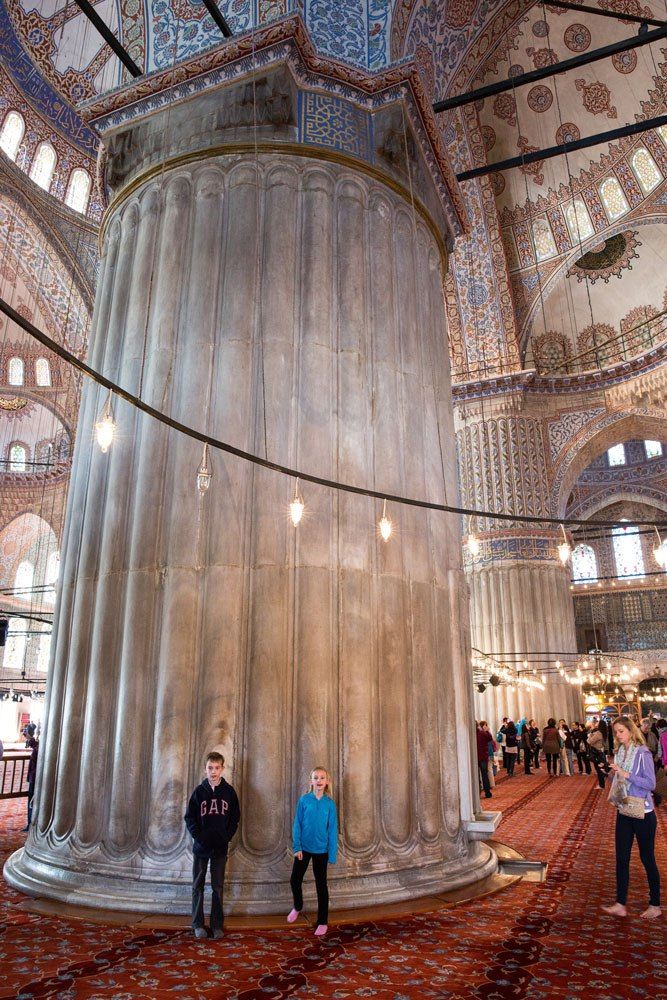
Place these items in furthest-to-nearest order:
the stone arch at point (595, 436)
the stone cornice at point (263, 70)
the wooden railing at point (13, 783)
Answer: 1. the stone arch at point (595, 436)
2. the wooden railing at point (13, 783)
3. the stone cornice at point (263, 70)

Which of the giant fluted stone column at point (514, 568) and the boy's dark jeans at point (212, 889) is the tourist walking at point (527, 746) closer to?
the giant fluted stone column at point (514, 568)

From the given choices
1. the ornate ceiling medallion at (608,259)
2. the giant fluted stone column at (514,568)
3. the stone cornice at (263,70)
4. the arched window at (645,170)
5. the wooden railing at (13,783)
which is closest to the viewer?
the stone cornice at (263,70)

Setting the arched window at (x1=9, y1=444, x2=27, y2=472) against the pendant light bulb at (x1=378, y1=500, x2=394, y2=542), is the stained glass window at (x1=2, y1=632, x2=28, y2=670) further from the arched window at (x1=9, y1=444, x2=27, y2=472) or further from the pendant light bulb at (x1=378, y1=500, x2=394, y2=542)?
the pendant light bulb at (x1=378, y1=500, x2=394, y2=542)

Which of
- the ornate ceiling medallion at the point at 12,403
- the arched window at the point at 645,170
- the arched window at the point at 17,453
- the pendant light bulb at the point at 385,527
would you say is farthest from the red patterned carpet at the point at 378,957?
the arched window at the point at 17,453

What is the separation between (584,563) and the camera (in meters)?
33.1

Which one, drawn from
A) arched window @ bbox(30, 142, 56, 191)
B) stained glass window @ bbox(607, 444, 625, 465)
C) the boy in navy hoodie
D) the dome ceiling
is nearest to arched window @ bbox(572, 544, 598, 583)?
stained glass window @ bbox(607, 444, 625, 465)

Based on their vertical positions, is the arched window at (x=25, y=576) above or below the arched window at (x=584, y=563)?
below

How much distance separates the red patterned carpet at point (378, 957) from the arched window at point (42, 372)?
18.8 metres

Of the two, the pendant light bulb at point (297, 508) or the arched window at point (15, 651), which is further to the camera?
the arched window at point (15, 651)

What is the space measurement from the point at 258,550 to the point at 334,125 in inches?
172

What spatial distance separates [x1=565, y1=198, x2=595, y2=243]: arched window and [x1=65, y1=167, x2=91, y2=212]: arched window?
11637 millimetres

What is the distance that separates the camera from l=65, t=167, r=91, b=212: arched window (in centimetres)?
1420

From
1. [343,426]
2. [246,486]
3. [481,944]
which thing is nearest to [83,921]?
[481,944]

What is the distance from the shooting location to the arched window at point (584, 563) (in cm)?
3284
